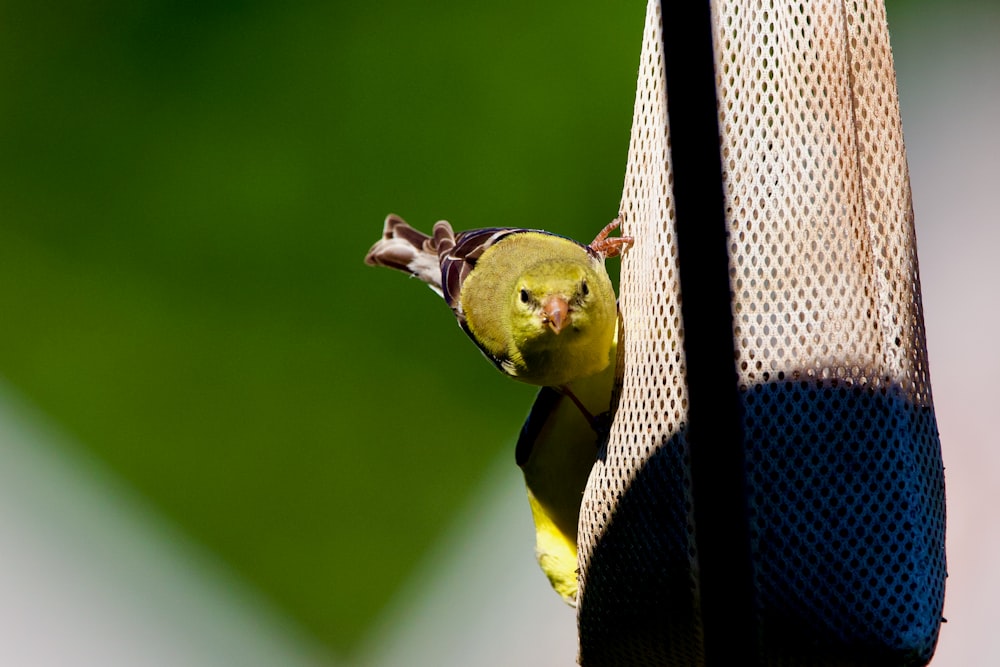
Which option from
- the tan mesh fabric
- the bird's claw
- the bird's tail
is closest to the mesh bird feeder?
the tan mesh fabric

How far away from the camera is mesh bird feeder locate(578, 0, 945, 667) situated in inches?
69.3

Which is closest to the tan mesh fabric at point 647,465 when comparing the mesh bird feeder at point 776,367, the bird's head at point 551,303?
the mesh bird feeder at point 776,367

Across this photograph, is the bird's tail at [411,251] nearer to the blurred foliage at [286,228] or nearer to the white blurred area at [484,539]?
the blurred foliage at [286,228]

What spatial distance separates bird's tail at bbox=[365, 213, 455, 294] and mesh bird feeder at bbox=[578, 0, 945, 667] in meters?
1.38

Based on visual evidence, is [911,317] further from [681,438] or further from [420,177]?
[420,177]

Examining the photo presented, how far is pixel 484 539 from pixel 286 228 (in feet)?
5.74

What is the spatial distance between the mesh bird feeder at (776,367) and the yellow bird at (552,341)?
0.83ft

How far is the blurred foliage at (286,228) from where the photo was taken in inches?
172

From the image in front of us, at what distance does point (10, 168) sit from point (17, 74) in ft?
1.33

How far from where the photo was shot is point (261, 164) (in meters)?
4.48

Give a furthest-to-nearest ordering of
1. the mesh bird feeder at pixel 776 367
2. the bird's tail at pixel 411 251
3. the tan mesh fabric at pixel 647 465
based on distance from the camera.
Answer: the bird's tail at pixel 411 251, the tan mesh fabric at pixel 647 465, the mesh bird feeder at pixel 776 367

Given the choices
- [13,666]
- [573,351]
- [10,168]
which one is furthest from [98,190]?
[573,351]

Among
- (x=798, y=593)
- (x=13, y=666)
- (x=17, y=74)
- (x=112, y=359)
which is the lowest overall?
(x=13, y=666)

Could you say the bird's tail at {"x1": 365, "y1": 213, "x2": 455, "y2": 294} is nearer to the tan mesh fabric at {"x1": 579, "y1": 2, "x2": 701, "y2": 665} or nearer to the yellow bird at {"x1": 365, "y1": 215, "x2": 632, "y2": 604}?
the yellow bird at {"x1": 365, "y1": 215, "x2": 632, "y2": 604}
